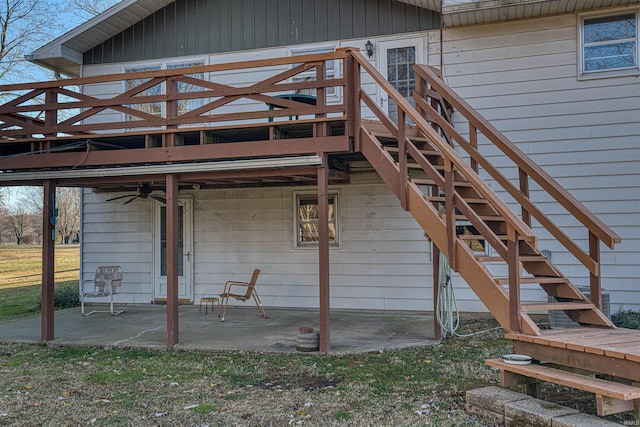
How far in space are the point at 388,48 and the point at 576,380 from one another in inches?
239

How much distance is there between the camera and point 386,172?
5398mm

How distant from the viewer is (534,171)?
483cm

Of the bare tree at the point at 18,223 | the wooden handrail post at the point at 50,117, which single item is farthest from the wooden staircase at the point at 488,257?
the bare tree at the point at 18,223

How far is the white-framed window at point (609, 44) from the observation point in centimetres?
714

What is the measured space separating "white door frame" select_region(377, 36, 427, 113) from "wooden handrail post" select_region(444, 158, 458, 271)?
4.03m

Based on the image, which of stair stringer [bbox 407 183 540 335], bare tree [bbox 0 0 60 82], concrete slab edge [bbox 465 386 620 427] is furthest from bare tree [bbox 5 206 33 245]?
concrete slab edge [bbox 465 386 620 427]

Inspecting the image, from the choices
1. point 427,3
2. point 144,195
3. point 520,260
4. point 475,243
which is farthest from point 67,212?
point 520,260

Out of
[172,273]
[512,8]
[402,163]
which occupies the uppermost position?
[512,8]

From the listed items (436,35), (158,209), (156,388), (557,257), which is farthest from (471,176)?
(158,209)

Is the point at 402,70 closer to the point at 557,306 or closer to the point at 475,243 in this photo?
the point at 475,243

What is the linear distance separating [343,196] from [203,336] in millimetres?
3198

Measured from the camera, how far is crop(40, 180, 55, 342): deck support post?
662 centimetres

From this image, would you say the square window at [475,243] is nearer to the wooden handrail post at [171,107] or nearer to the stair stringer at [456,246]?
the stair stringer at [456,246]

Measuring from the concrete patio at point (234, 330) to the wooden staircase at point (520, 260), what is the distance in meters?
1.86
